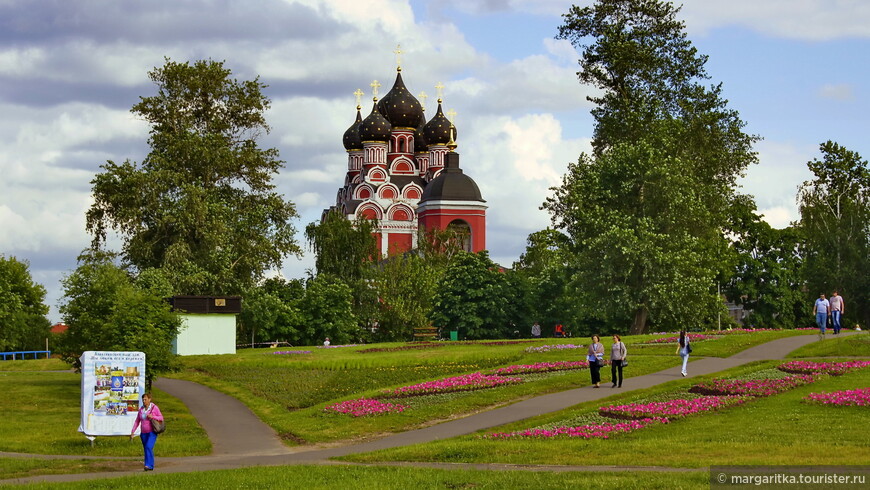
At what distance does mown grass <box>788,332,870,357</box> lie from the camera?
42.6 meters

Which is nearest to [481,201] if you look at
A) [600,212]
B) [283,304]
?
[283,304]

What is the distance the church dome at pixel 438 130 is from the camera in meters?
137

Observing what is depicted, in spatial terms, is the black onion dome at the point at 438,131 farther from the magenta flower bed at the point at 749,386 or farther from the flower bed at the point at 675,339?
the magenta flower bed at the point at 749,386

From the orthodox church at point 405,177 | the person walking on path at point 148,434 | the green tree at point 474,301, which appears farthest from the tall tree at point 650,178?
the orthodox church at point 405,177

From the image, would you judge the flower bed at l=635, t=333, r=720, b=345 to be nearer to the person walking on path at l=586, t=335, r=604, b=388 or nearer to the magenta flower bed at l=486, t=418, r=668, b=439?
the person walking on path at l=586, t=335, r=604, b=388

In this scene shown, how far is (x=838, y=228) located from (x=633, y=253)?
1022 inches

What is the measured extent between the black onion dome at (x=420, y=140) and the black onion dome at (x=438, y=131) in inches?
26.1

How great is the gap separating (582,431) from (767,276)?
56171 millimetres

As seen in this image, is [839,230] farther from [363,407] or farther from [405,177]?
[405,177]

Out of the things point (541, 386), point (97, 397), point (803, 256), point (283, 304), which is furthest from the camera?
point (803, 256)

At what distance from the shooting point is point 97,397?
32844 millimetres

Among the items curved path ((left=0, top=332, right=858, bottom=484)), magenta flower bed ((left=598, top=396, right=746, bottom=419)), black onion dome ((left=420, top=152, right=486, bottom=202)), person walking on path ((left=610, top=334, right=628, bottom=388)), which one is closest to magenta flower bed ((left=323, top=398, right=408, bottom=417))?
curved path ((left=0, top=332, right=858, bottom=484))

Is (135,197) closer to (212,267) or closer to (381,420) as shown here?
(212,267)

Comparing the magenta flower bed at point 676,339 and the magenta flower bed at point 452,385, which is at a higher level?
the magenta flower bed at point 676,339
